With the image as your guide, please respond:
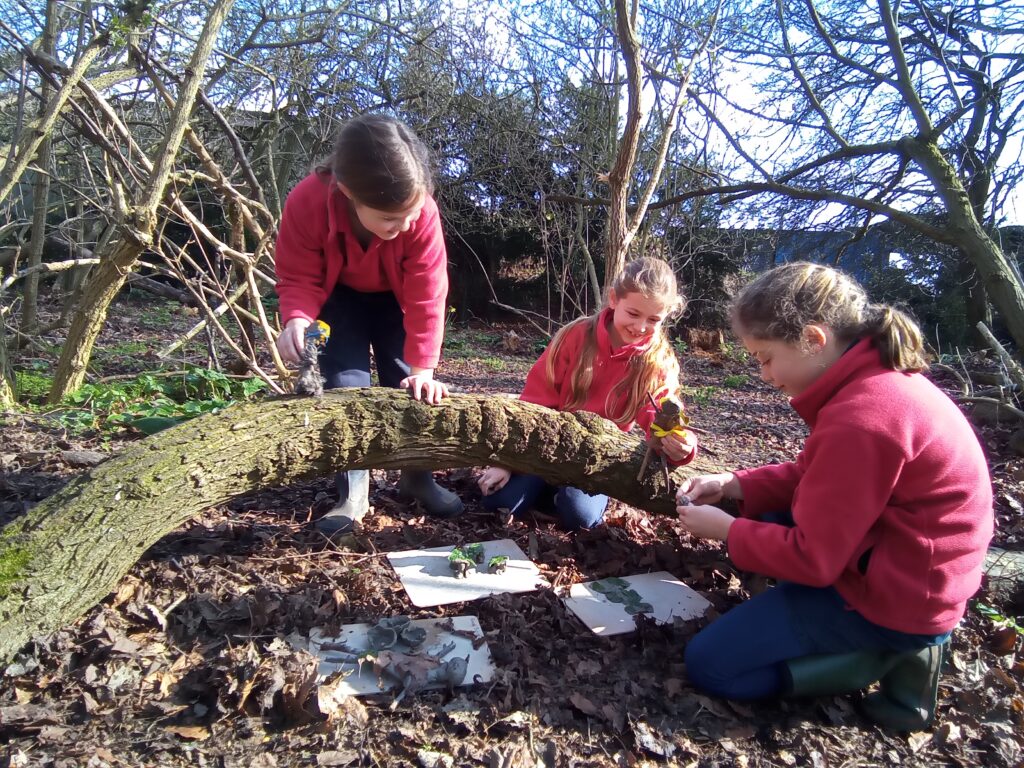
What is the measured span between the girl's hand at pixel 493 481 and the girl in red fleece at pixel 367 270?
164mm

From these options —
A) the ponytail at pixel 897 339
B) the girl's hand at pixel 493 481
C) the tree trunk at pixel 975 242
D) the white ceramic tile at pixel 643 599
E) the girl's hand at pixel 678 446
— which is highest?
the tree trunk at pixel 975 242

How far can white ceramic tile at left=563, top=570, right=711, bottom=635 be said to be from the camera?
2.33m

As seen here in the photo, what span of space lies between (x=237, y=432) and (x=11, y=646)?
80 cm

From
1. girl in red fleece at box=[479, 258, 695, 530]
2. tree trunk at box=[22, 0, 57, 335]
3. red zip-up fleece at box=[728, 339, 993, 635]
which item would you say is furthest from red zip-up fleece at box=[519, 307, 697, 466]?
tree trunk at box=[22, 0, 57, 335]

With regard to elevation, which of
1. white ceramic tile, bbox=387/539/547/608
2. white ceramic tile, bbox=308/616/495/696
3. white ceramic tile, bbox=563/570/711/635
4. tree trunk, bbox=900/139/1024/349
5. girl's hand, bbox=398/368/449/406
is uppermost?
tree trunk, bbox=900/139/1024/349

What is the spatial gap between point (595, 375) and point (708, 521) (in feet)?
3.72

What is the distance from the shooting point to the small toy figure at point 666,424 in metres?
2.53

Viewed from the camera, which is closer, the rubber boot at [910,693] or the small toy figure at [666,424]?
the rubber boot at [910,693]

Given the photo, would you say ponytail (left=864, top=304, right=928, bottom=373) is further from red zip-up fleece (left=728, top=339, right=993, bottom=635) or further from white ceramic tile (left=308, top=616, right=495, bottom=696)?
white ceramic tile (left=308, top=616, right=495, bottom=696)

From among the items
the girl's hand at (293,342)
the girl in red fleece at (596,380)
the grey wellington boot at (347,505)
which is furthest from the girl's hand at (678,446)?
the girl's hand at (293,342)

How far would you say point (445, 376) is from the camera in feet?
25.1

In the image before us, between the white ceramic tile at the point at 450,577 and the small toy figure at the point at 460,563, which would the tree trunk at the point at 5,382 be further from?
the small toy figure at the point at 460,563

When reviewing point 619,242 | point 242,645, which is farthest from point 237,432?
point 619,242

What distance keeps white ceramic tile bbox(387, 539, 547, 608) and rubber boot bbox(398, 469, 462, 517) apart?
0.30 metres
